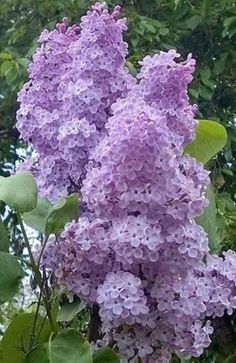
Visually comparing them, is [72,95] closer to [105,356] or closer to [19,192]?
[19,192]

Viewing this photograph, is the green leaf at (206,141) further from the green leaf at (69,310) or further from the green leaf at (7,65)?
the green leaf at (7,65)

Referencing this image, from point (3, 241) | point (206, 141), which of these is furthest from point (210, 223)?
point (3, 241)

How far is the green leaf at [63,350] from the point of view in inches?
25.7

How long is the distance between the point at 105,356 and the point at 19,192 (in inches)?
5.5

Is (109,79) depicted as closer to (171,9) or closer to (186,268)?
(186,268)

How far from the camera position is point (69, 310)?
73 cm

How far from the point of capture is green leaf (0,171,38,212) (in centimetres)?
64

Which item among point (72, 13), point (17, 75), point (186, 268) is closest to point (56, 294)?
point (186, 268)

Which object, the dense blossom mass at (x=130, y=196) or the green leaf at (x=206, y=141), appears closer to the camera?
the dense blossom mass at (x=130, y=196)

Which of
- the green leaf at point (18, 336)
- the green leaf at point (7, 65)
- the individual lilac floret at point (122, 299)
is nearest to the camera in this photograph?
the individual lilac floret at point (122, 299)

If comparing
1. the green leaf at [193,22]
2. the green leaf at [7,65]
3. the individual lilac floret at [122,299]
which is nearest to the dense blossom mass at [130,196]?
the individual lilac floret at [122,299]

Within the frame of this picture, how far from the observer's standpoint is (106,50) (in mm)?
721

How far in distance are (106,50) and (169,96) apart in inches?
2.9

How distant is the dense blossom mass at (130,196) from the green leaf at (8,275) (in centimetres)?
2
